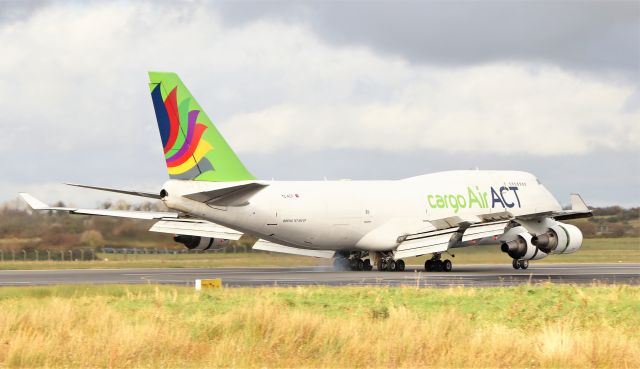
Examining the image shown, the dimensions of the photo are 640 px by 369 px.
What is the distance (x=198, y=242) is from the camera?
49188 mm

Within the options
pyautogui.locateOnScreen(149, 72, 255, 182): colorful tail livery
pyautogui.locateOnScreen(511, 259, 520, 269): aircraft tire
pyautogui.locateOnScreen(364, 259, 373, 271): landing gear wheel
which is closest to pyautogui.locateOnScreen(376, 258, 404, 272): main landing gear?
pyautogui.locateOnScreen(364, 259, 373, 271): landing gear wheel

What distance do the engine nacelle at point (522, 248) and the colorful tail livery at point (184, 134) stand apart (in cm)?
1453

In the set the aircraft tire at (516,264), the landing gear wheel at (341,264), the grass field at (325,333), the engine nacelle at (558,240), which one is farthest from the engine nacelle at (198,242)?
the grass field at (325,333)

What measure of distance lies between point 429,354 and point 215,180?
25495 millimetres

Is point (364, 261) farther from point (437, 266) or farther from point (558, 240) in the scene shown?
point (558, 240)

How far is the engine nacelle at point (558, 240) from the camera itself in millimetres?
46906

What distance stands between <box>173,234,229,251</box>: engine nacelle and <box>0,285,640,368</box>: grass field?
2480 centimetres

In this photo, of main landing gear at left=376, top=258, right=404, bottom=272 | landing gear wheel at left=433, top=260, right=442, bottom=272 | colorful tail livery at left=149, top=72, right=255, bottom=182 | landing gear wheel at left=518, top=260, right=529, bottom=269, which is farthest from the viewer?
landing gear wheel at left=518, top=260, right=529, bottom=269

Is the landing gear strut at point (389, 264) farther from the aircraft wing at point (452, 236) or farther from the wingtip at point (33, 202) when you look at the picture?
the wingtip at point (33, 202)

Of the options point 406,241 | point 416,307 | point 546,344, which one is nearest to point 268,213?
point 406,241

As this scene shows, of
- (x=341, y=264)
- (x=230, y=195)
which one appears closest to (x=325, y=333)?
(x=230, y=195)

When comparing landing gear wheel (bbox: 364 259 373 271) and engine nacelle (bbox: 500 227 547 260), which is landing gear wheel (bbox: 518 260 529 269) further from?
landing gear wheel (bbox: 364 259 373 271)

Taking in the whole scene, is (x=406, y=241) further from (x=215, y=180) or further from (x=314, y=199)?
(x=215, y=180)

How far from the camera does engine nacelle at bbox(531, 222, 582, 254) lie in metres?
46.9
